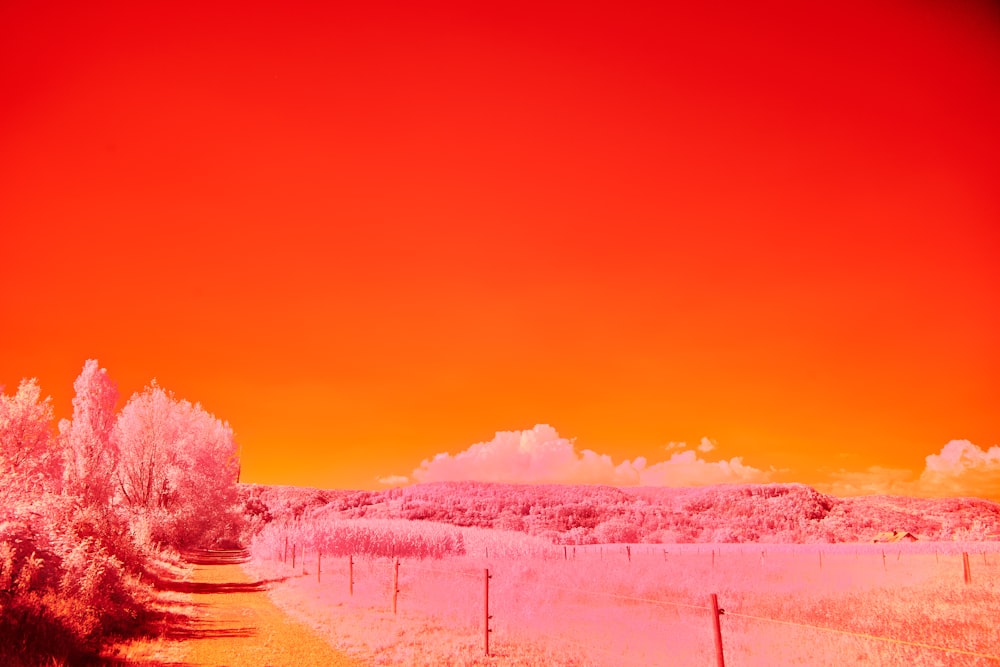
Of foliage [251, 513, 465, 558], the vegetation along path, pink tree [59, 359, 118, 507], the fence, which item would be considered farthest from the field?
pink tree [59, 359, 118, 507]

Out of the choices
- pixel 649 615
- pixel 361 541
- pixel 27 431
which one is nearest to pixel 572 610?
pixel 649 615

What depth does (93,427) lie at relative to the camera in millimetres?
33719

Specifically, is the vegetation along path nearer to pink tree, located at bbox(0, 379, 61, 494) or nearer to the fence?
the fence

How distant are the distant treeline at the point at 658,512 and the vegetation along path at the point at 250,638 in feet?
282

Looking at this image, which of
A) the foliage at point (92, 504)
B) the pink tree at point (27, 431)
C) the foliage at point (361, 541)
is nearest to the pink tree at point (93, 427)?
the foliage at point (92, 504)

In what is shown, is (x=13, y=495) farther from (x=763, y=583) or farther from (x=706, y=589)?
(x=763, y=583)

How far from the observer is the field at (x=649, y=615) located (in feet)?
47.5

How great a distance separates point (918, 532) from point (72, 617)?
5299 inches

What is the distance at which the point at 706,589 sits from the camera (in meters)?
30.0

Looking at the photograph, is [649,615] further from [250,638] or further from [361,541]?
[361,541]

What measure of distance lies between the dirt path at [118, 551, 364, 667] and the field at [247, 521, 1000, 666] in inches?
26.4

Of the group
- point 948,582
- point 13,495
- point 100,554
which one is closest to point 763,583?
point 948,582

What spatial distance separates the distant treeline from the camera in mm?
114500

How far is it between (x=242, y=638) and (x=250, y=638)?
0.18 metres
